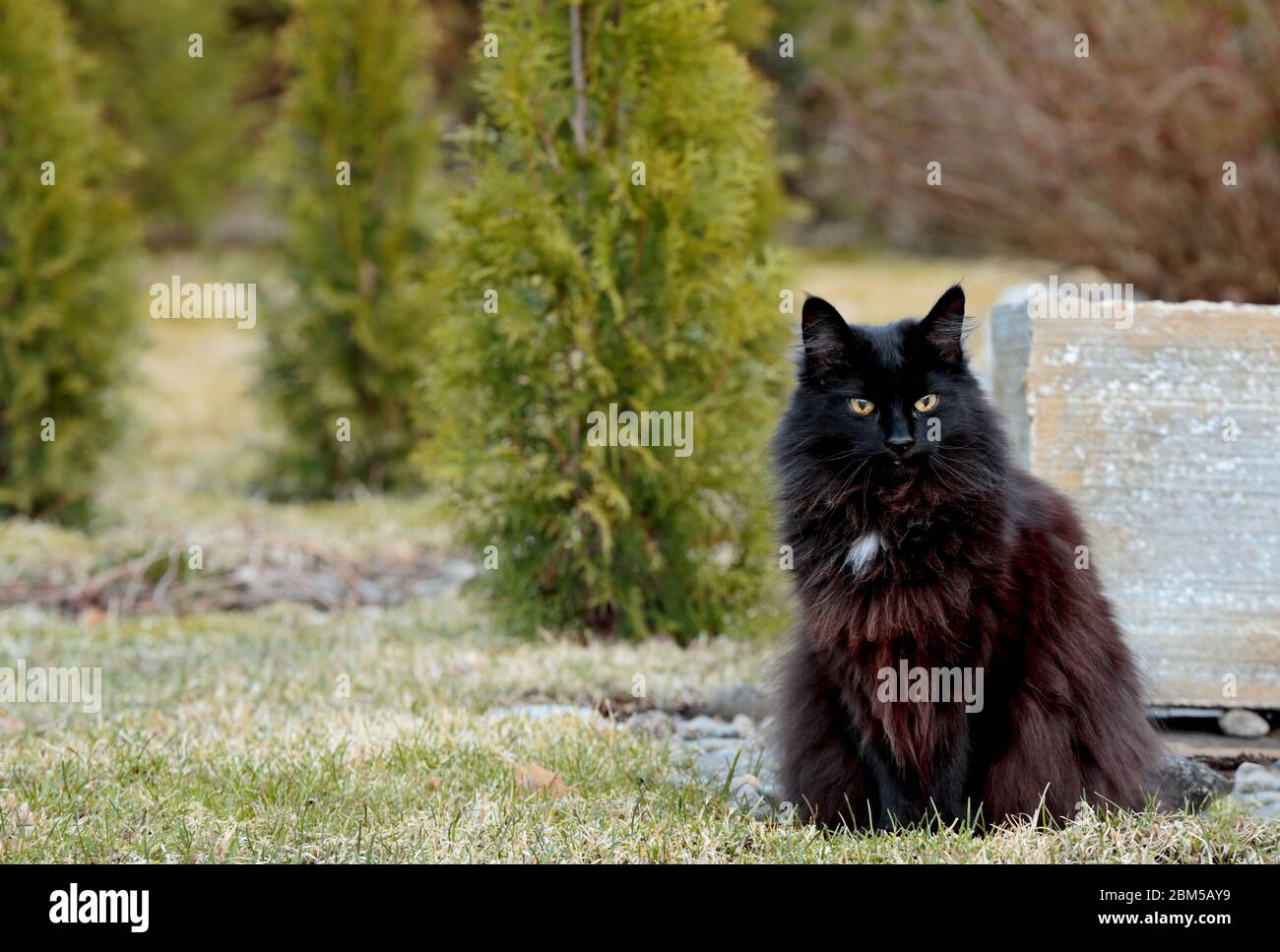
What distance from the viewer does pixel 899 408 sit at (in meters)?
3.42

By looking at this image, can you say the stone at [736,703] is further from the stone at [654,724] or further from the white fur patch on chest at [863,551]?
the white fur patch on chest at [863,551]

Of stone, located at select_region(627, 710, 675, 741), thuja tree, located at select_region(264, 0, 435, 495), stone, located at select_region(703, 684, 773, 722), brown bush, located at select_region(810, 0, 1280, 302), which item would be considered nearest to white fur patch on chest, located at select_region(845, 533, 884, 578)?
stone, located at select_region(627, 710, 675, 741)

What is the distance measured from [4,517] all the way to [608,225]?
5430mm

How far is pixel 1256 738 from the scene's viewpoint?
16.0 ft

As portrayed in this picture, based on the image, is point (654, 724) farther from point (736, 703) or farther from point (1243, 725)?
point (1243, 725)

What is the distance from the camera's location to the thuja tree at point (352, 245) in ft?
33.3

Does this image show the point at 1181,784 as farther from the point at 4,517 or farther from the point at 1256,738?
the point at 4,517

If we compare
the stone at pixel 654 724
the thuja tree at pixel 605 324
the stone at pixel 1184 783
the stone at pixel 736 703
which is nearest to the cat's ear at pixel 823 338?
the stone at pixel 1184 783

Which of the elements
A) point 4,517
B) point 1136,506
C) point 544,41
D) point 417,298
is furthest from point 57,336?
point 1136,506

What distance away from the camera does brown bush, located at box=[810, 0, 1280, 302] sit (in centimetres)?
965

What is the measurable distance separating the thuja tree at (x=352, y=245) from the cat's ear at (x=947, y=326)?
7.10m

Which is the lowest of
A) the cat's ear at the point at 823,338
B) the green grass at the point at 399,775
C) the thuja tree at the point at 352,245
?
the green grass at the point at 399,775

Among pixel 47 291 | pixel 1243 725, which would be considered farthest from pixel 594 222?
pixel 47 291

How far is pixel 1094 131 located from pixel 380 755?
27.3ft
